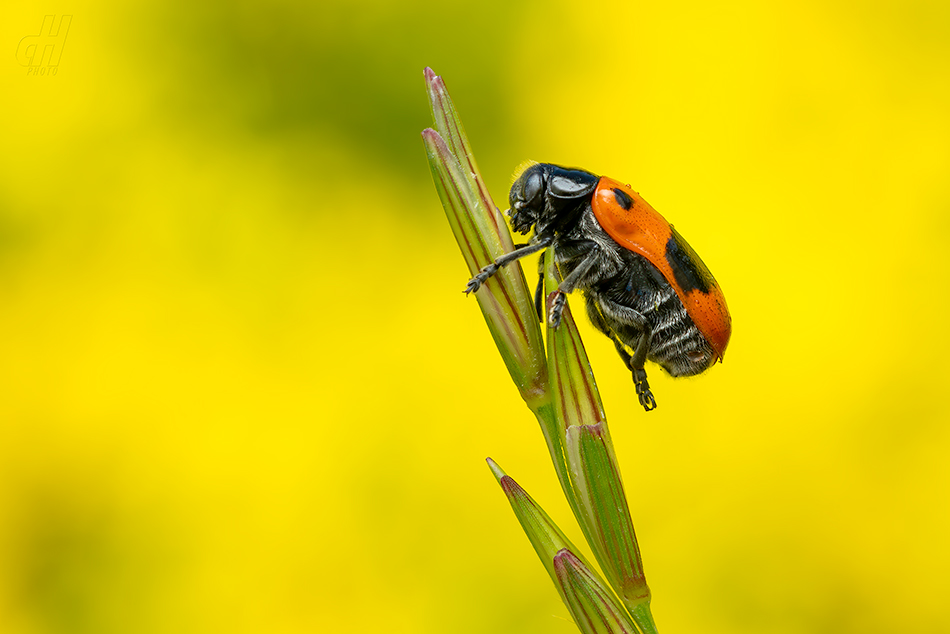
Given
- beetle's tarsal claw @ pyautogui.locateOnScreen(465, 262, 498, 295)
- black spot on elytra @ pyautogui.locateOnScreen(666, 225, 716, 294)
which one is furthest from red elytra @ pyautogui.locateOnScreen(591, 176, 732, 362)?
beetle's tarsal claw @ pyautogui.locateOnScreen(465, 262, 498, 295)

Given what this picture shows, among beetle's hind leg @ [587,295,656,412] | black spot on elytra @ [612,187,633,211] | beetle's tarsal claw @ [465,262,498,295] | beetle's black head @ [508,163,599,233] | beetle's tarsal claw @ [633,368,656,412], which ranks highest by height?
beetle's black head @ [508,163,599,233]

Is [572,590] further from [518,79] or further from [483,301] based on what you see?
[518,79]

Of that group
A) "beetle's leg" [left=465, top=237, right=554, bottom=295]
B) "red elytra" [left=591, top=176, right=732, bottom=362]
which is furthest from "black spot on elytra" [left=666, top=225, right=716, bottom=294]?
"beetle's leg" [left=465, top=237, right=554, bottom=295]

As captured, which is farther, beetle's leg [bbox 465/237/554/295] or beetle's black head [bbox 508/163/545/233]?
beetle's black head [bbox 508/163/545/233]

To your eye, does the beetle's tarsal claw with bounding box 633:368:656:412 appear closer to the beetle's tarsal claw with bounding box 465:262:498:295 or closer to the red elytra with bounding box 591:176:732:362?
the red elytra with bounding box 591:176:732:362

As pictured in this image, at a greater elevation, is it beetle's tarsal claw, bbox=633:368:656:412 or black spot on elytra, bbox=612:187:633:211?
black spot on elytra, bbox=612:187:633:211

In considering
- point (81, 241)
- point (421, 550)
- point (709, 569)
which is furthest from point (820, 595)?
point (81, 241)

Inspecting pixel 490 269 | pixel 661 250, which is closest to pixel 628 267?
pixel 661 250
